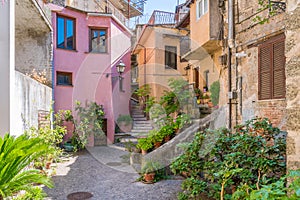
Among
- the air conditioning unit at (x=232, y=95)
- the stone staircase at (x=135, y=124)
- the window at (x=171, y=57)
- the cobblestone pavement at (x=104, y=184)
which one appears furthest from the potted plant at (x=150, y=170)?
the window at (x=171, y=57)

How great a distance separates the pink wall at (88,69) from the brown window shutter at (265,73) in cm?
662

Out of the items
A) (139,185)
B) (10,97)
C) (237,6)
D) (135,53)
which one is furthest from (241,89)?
(135,53)

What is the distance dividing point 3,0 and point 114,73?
715 cm

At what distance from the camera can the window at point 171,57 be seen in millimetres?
13844

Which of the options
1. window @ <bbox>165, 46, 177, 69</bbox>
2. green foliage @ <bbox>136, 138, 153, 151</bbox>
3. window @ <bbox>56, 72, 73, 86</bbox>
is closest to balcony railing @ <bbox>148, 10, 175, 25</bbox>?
window @ <bbox>165, 46, 177, 69</bbox>

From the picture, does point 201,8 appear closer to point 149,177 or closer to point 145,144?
point 145,144

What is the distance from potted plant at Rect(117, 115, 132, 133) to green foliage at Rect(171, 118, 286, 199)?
298 inches

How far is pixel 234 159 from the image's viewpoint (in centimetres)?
318

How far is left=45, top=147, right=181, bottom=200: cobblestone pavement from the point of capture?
4.45 metres

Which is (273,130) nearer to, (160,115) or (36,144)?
(36,144)

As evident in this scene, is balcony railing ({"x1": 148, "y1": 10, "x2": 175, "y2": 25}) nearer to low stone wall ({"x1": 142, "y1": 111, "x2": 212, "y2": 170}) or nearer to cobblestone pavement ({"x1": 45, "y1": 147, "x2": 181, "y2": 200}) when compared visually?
low stone wall ({"x1": 142, "y1": 111, "x2": 212, "y2": 170})

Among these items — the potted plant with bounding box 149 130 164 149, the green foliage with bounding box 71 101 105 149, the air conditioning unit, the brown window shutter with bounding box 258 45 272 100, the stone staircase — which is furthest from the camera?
the stone staircase

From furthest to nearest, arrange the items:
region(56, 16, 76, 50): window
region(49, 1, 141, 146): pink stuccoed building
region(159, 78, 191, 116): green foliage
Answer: region(56, 16, 76, 50): window < region(49, 1, 141, 146): pink stuccoed building < region(159, 78, 191, 116): green foliage

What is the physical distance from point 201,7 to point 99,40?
4820 mm
